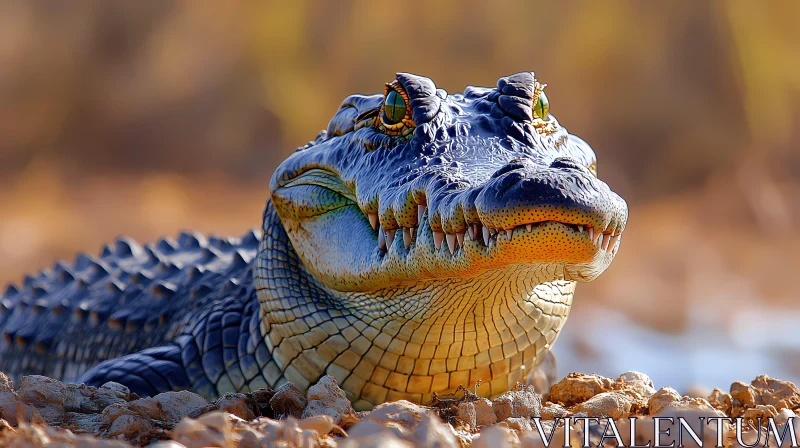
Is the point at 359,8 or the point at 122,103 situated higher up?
the point at 359,8

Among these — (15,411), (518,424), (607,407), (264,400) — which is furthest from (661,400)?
(15,411)

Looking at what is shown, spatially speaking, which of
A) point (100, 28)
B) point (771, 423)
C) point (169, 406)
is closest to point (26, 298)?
point (169, 406)

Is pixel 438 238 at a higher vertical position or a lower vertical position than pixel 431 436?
higher

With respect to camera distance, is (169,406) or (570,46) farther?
(570,46)

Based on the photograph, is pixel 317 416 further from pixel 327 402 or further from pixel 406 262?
pixel 406 262

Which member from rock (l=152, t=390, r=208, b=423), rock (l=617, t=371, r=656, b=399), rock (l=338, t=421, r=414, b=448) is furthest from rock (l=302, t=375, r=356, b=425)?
rock (l=617, t=371, r=656, b=399)

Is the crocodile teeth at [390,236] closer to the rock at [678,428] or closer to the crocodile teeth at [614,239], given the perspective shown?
the crocodile teeth at [614,239]

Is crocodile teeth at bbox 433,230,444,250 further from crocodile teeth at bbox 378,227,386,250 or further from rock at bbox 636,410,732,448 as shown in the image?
rock at bbox 636,410,732,448

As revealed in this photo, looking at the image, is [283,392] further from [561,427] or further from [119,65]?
[119,65]
